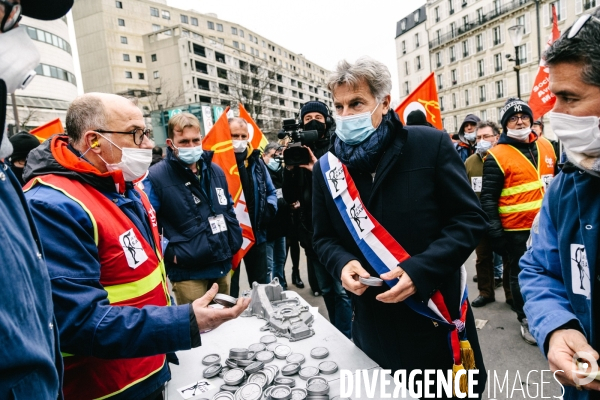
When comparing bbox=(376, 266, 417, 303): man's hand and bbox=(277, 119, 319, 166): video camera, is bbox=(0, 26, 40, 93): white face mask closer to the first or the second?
bbox=(376, 266, 417, 303): man's hand

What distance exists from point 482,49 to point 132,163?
164 ft

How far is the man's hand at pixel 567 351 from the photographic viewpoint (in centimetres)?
115

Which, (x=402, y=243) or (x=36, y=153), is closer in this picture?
(x=36, y=153)

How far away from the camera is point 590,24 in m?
1.20

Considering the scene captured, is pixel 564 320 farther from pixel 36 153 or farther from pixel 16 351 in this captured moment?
pixel 36 153

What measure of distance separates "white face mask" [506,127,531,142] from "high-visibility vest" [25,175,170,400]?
377 centimetres

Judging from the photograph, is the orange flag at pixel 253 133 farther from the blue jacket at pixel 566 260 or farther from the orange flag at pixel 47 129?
the blue jacket at pixel 566 260

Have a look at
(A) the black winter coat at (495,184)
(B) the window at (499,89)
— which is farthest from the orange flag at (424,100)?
(B) the window at (499,89)

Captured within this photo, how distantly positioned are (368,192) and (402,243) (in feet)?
1.08

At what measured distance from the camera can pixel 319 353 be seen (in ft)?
6.31

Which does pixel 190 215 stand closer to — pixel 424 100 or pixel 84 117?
pixel 84 117

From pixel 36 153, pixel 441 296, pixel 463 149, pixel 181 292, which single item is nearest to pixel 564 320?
pixel 441 296

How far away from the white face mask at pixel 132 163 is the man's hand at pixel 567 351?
208cm

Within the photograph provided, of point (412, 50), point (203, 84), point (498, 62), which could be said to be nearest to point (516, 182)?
point (498, 62)
